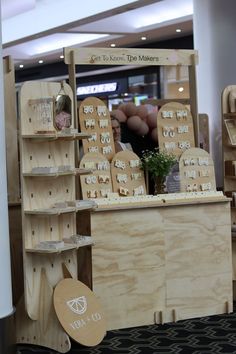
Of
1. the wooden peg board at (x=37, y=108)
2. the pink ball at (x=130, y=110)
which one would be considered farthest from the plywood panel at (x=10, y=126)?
the pink ball at (x=130, y=110)

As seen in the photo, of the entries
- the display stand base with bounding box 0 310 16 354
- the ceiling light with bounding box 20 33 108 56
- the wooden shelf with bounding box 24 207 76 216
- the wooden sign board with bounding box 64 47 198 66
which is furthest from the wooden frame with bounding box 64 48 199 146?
the ceiling light with bounding box 20 33 108 56

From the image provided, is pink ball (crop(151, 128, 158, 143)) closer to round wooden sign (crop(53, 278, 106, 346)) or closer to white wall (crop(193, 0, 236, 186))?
white wall (crop(193, 0, 236, 186))

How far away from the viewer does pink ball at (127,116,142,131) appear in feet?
19.9

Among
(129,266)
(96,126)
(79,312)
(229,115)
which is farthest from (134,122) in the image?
(79,312)

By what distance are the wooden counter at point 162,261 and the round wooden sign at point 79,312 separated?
0.27 m

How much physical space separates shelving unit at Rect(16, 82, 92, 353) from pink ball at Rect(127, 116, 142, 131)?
3.93 ft

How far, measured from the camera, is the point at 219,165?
724cm

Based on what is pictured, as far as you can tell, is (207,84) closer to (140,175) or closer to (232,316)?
(140,175)

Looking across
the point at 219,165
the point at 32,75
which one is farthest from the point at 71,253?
the point at 32,75

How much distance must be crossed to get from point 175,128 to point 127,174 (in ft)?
2.11

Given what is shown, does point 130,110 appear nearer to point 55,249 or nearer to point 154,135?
point 154,135

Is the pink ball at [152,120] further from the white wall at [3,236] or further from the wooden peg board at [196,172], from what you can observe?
the white wall at [3,236]

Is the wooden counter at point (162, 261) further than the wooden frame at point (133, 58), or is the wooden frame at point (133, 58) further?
the wooden frame at point (133, 58)

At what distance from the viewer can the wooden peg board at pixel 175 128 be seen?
19.0 feet
